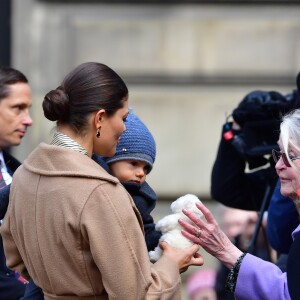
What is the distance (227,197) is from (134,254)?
72.0 inches

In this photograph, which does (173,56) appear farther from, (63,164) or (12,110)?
(63,164)

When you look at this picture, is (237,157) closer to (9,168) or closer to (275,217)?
(275,217)

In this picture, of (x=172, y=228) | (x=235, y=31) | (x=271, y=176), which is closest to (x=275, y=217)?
(x=271, y=176)

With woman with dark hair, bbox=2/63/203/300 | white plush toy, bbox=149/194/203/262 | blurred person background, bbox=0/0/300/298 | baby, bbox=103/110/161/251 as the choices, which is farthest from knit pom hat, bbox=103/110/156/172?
blurred person background, bbox=0/0/300/298

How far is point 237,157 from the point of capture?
518 cm

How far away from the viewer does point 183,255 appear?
12.2 ft

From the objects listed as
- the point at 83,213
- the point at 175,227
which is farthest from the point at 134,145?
the point at 83,213

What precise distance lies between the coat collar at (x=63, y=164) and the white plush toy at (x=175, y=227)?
0.38m

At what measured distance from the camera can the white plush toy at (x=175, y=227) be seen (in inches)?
148

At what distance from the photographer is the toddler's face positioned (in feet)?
13.5

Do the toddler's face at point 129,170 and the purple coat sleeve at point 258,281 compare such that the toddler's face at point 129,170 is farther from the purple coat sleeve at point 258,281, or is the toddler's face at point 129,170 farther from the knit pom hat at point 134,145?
the purple coat sleeve at point 258,281

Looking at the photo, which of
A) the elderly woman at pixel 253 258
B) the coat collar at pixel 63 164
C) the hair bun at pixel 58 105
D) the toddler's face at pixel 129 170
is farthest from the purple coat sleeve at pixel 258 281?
the hair bun at pixel 58 105

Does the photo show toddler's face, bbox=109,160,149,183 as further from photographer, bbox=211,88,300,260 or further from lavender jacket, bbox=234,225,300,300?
photographer, bbox=211,88,300,260

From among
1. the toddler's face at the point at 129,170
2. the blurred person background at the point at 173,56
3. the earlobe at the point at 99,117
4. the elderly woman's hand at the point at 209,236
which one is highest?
the earlobe at the point at 99,117
